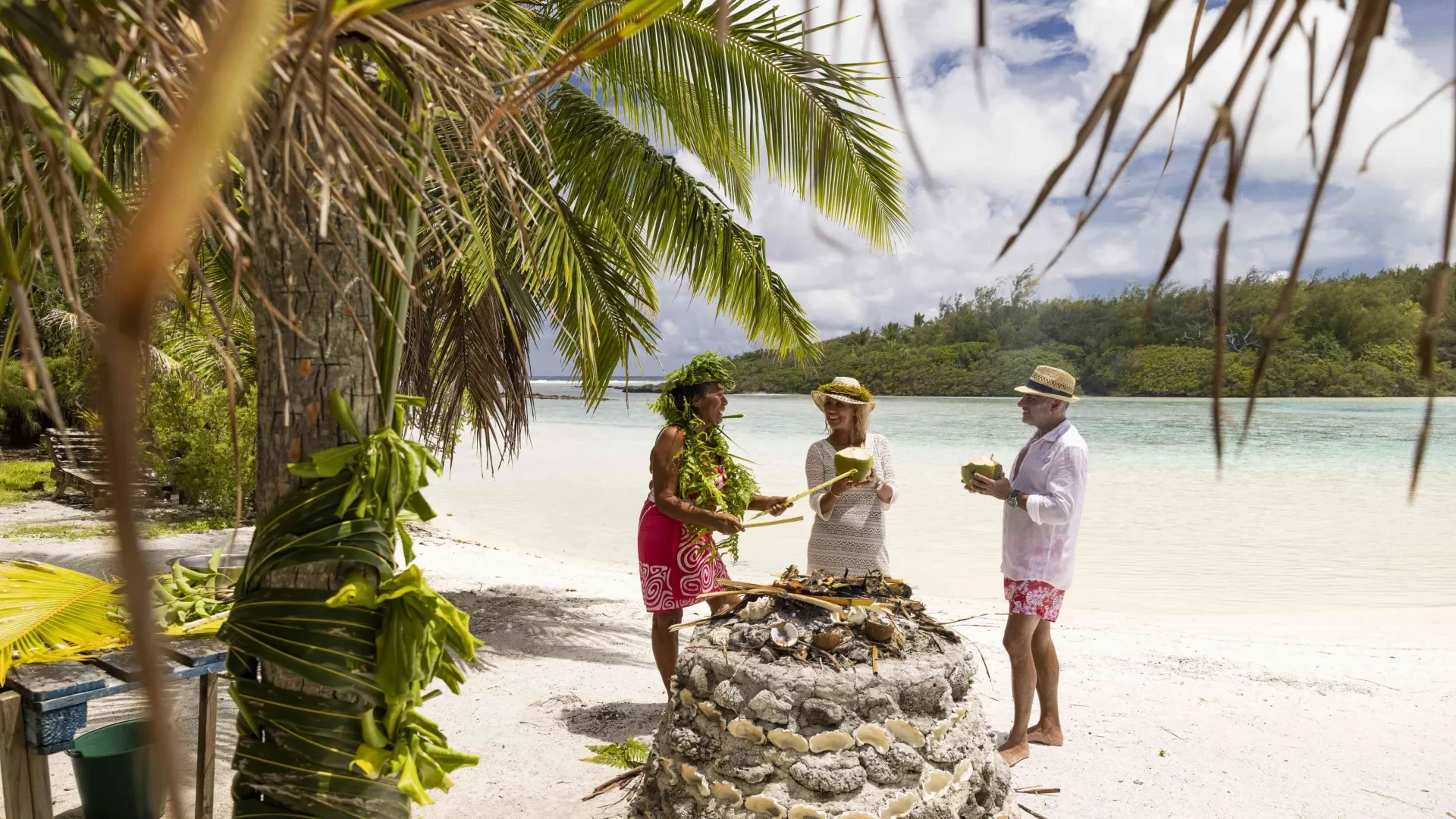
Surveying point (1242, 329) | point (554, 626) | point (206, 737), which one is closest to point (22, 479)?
point (554, 626)

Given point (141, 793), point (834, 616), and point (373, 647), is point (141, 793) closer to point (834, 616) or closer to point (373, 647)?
point (373, 647)

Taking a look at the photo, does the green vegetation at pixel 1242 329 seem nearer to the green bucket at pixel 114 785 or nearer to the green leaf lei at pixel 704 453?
the green leaf lei at pixel 704 453

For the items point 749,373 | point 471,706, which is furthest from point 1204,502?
point 749,373

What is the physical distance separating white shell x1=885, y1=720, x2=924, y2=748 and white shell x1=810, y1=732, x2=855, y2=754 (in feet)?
0.41

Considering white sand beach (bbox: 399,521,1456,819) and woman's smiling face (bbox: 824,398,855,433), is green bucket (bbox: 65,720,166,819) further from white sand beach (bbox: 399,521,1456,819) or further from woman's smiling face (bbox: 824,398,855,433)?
woman's smiling face (bbox: 824,398,855,433)

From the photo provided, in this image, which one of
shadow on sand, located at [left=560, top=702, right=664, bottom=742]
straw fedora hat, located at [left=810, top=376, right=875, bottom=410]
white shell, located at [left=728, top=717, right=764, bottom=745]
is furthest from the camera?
shadow on sand, located at [left=560, top=702, right=664, bottom=742]

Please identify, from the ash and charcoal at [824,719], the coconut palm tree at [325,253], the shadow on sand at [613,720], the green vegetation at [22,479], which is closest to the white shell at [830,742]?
the ash and charcoal at [824,719]

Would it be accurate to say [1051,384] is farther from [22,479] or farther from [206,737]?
[22,479]

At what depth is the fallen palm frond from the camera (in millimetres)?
2539

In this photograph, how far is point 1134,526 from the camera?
14992mm

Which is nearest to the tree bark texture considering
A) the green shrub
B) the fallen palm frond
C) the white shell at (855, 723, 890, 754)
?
the fallen palm frond

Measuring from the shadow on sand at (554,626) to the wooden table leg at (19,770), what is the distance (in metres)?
3.23

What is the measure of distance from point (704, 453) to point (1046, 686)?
7.02ft

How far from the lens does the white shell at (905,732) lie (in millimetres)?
2578
